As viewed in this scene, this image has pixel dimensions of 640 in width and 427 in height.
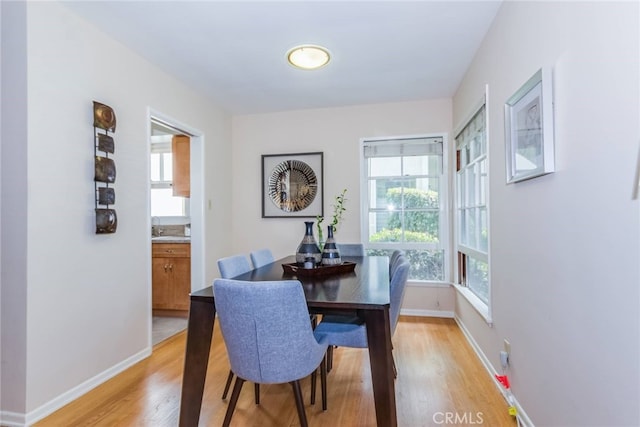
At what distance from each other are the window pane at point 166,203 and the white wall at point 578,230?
162 inches

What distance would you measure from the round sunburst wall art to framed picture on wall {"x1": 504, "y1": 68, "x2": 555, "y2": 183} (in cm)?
240

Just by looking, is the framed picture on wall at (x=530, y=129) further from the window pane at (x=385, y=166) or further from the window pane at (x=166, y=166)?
the window pane at (x=166, y=166)

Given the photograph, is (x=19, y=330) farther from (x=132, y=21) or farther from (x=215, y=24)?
(x=215, y=24)

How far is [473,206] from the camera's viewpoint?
2922 millimetres

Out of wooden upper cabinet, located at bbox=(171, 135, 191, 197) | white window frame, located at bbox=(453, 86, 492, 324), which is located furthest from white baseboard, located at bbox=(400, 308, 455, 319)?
wooden upper cabinet, located at bbox=(171, 135, 191, 197)

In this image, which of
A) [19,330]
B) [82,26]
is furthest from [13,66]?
[19,330]

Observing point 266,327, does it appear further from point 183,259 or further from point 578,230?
point 183,259

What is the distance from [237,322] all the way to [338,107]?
10.2 ft

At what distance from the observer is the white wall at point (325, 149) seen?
376 cm

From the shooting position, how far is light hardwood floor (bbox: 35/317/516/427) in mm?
1820

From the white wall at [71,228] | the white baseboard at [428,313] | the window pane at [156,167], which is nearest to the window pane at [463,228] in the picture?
the white baseboard at [428,313]

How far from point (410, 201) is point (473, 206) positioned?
38.5 inches

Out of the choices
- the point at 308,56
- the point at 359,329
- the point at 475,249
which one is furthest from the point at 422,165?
the point at 359,329

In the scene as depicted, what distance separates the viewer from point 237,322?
4.62 ft
